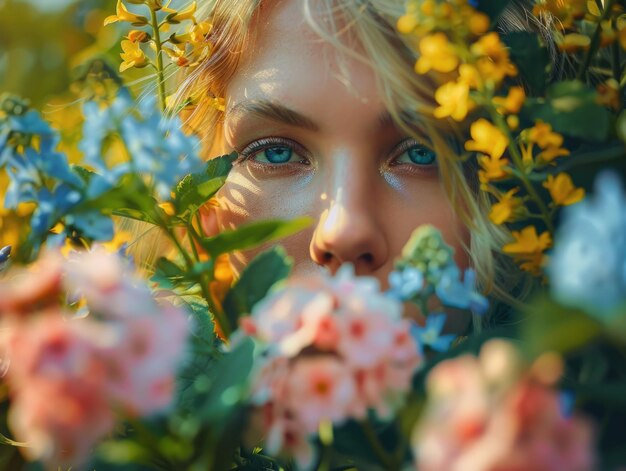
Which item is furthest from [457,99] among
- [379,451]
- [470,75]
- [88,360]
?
[88,360]

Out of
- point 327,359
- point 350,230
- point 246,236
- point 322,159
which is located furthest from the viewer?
point 322,159

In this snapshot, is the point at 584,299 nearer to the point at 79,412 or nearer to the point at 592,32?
the point at 79,412

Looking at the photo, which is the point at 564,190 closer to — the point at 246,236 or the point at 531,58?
the point at 531,58

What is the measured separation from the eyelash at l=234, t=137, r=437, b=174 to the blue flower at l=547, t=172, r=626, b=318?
50cm

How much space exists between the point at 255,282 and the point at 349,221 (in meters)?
0.23

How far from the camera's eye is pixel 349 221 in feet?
2.81

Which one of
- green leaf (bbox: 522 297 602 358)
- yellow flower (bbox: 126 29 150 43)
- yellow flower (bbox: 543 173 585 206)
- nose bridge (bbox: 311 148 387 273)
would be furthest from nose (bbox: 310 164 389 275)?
green leaf (bbox: 522 297 602 358)

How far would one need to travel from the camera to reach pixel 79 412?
0.42 meters

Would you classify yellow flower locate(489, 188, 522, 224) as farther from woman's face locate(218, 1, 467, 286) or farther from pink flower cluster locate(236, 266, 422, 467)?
pink flower cluster locate(236, 266, 422, 467)

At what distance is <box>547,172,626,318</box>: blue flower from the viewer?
18.0 inches

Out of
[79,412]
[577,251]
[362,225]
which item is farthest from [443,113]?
[79,412]

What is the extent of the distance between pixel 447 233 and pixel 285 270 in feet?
1.20

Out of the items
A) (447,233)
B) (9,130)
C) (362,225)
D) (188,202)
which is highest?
(9,130)

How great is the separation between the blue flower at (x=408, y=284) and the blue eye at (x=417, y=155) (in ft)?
1.16
